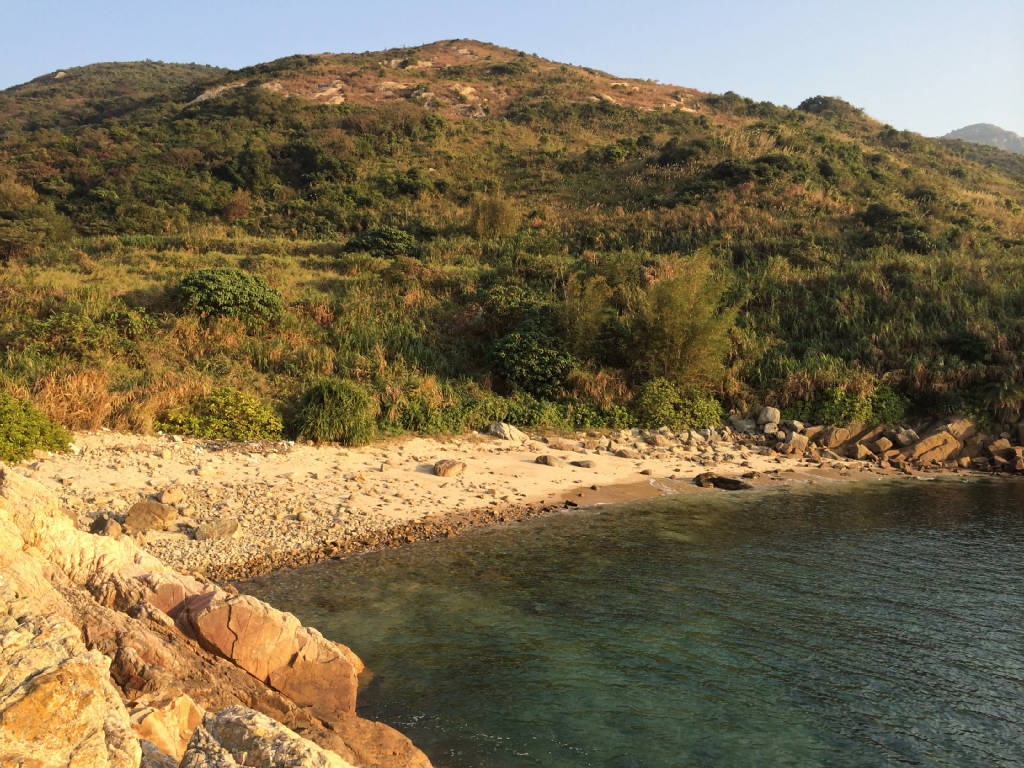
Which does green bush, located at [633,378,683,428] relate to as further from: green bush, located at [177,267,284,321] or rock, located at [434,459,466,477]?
green bush, located at [177,267,284,321]

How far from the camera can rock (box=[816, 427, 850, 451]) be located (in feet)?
53.9

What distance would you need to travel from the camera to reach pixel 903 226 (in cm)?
2889

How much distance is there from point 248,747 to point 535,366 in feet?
49.2

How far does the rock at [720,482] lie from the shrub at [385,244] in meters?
17.9

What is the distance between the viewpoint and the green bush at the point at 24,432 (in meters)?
10.3

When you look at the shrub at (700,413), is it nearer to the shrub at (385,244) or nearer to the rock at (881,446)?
the rock at (881,446)

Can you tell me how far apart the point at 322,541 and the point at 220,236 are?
79.8ft

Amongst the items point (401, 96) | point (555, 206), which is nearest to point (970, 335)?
point (555, 206)

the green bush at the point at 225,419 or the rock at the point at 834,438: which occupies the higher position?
the green bush at the point at 225,419

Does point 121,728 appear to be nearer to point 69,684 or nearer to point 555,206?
point 69,684

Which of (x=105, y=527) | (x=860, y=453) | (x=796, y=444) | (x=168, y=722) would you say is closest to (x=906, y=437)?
(x=860, y=453)

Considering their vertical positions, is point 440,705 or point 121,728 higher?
point 121,728

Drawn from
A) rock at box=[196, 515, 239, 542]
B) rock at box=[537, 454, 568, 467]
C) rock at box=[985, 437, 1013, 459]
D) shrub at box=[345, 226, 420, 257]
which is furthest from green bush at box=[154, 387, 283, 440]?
rock at box=[985, 437, 1013, 459]

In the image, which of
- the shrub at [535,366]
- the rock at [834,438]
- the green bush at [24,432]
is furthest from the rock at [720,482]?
the green bush at [24,432]
